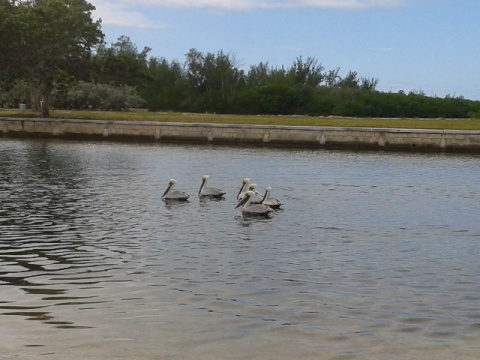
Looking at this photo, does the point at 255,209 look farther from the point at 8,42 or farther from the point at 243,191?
the point at 8,42

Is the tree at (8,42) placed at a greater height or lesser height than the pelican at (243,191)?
greater

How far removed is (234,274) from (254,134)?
41150mm

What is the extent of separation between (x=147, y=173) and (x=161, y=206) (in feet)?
34.1

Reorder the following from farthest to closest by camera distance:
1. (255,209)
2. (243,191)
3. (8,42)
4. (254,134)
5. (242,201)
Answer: (8,42)
(254,134)
(243,191)
(242,201)
(255,209)

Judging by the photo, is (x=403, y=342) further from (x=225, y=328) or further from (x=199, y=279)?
(x=199, y=279)

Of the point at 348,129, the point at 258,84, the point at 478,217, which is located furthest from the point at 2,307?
the point at 258,84

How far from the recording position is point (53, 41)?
6381 cm

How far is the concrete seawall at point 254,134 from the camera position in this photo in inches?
2071

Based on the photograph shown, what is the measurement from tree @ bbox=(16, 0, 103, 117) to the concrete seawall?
23.4 feet

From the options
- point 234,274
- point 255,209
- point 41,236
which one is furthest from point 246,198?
point 234,274

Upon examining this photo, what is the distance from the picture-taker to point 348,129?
2127 inches

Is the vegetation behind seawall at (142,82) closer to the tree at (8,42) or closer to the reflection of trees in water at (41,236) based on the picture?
the tree at (8,42)

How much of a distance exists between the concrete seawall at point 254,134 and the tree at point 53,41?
7132 mm

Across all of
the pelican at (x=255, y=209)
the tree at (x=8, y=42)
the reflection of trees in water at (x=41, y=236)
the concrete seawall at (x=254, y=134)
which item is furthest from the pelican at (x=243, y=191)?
the tree at (x=8, y=42)
